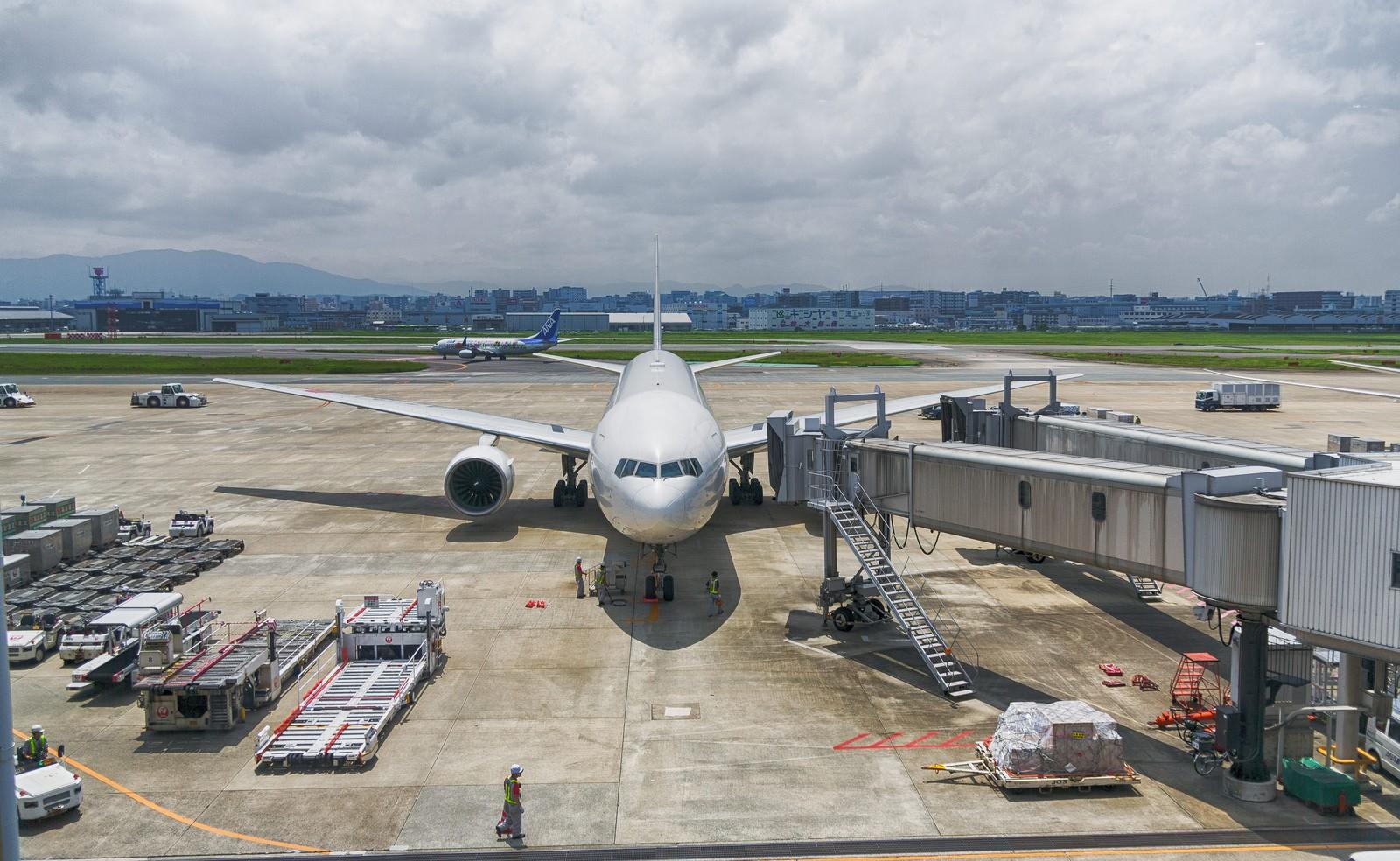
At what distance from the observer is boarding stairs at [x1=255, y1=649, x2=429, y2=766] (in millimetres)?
16844

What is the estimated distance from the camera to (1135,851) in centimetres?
1395

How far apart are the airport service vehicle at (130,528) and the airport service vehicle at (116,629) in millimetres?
10557

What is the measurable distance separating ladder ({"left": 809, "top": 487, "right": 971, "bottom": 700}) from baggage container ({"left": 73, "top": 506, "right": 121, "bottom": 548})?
23.4 m

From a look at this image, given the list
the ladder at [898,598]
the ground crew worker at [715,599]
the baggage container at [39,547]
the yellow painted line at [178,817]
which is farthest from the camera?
the baggage container at [39,547]

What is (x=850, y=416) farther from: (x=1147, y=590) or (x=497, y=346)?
(x=497, y=346)

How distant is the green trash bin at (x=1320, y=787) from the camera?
591 inches

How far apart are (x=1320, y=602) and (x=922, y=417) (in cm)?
5180

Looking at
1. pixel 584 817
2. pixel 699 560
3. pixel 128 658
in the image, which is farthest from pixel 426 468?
pixel 584 817

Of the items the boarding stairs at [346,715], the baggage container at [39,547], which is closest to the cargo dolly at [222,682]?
the boarding stairs at [346,715]

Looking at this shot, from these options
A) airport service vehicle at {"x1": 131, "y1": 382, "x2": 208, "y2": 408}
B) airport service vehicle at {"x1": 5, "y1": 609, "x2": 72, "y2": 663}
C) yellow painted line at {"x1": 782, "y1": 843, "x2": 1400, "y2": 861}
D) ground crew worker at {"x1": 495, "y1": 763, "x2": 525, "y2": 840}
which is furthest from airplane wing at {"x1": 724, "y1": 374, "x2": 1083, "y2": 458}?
airport service vehicle at {"x1": 131, "y1": 382, "x2": 208, "y2": 408}

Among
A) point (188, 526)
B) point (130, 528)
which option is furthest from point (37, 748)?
point (130, 528)

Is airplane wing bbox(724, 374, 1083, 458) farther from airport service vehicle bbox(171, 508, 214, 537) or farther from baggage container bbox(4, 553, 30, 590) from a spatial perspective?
baggage container bbox(4, 553, 30, 590)

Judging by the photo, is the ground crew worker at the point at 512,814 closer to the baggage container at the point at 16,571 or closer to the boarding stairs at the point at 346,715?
the boarding stairs at the point at 346,715

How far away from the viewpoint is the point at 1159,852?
1395 cm
